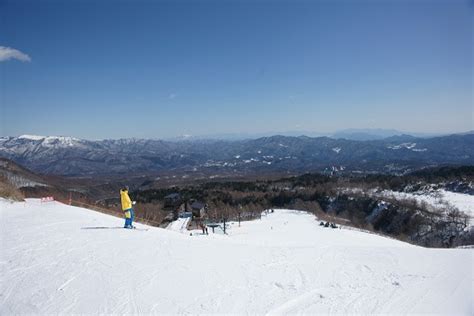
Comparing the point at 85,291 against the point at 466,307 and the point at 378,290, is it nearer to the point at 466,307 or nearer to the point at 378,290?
the point at 378,290

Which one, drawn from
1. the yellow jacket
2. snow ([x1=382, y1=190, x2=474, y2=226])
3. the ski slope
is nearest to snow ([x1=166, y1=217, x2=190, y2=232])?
the yellow jacket

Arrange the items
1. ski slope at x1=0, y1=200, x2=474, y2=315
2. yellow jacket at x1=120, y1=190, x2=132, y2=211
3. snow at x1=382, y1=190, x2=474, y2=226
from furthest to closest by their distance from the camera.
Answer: snow at x1=382, y1=190, x2=474, y2=226 < yellow jacket at x1=120, y1=190, x2=132, y2=211 < ski slope at x1=0, y1=200, x2=474, y2=315

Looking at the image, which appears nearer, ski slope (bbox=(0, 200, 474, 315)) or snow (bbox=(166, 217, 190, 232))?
ski slope (bbox=(0, 200, 474, 315))

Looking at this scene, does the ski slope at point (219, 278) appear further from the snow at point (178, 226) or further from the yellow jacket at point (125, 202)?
the snow at point (178, 226)

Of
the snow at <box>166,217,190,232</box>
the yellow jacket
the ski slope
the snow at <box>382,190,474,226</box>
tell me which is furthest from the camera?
the snow at <box>382,190,474,226</box>

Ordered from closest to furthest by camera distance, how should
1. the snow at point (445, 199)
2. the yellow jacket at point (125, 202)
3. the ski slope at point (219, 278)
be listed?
1. the ski slope at point (219, 278)
2. the yellow jacket at point (125, 202)
3. the snow at point (445, 199)

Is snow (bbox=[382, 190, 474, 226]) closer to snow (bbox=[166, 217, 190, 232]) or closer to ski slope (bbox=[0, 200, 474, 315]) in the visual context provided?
snow (bbox=[166, 217, 190, 232])

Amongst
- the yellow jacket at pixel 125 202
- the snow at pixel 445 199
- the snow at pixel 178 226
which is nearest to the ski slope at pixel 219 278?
the yellow jacket at pixel 125 202

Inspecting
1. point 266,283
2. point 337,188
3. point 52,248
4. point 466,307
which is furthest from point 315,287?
point 337,188

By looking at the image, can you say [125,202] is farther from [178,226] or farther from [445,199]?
[445,199]
